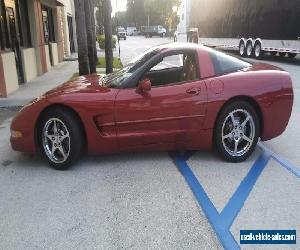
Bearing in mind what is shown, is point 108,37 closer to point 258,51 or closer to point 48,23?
point 48,23

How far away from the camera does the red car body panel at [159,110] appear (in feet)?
15.8

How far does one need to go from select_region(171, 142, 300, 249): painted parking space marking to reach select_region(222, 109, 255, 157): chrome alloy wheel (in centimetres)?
29

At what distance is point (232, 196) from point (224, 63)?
1934mm

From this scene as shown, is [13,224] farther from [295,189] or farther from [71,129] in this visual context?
[295,189]

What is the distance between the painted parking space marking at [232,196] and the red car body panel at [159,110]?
0.41 metres

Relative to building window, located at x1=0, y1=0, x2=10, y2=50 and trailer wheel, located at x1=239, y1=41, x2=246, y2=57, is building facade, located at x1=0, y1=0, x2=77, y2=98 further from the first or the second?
trailer wheel, located at x1=239, y1=41, x2=246, y2=57

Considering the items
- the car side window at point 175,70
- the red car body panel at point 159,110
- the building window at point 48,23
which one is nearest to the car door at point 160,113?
the red car body panel at point 159,110

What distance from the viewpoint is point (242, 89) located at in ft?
16.2

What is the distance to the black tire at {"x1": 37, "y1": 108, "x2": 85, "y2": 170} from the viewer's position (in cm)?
479

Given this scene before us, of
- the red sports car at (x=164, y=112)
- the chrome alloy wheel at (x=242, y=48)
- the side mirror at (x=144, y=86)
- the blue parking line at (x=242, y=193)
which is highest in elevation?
the side mirror at (x=144, y=86)

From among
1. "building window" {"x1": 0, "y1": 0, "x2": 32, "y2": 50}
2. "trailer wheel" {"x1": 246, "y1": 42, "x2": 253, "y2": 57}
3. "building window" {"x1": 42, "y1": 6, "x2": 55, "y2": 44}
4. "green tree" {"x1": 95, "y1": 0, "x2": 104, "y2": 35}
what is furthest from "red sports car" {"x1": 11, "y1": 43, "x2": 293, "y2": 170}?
"green tree" {"x1": 95, "y1": 0, "x2": 104, "y2": 35}

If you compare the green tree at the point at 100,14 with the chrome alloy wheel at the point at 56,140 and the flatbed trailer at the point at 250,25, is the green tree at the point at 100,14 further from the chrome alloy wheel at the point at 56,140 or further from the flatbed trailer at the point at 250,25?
the chrome alloy wheel at the point at 56,140

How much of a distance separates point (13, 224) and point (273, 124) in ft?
11.3

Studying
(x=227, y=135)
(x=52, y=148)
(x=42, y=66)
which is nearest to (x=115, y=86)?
(x=52, y=148)
